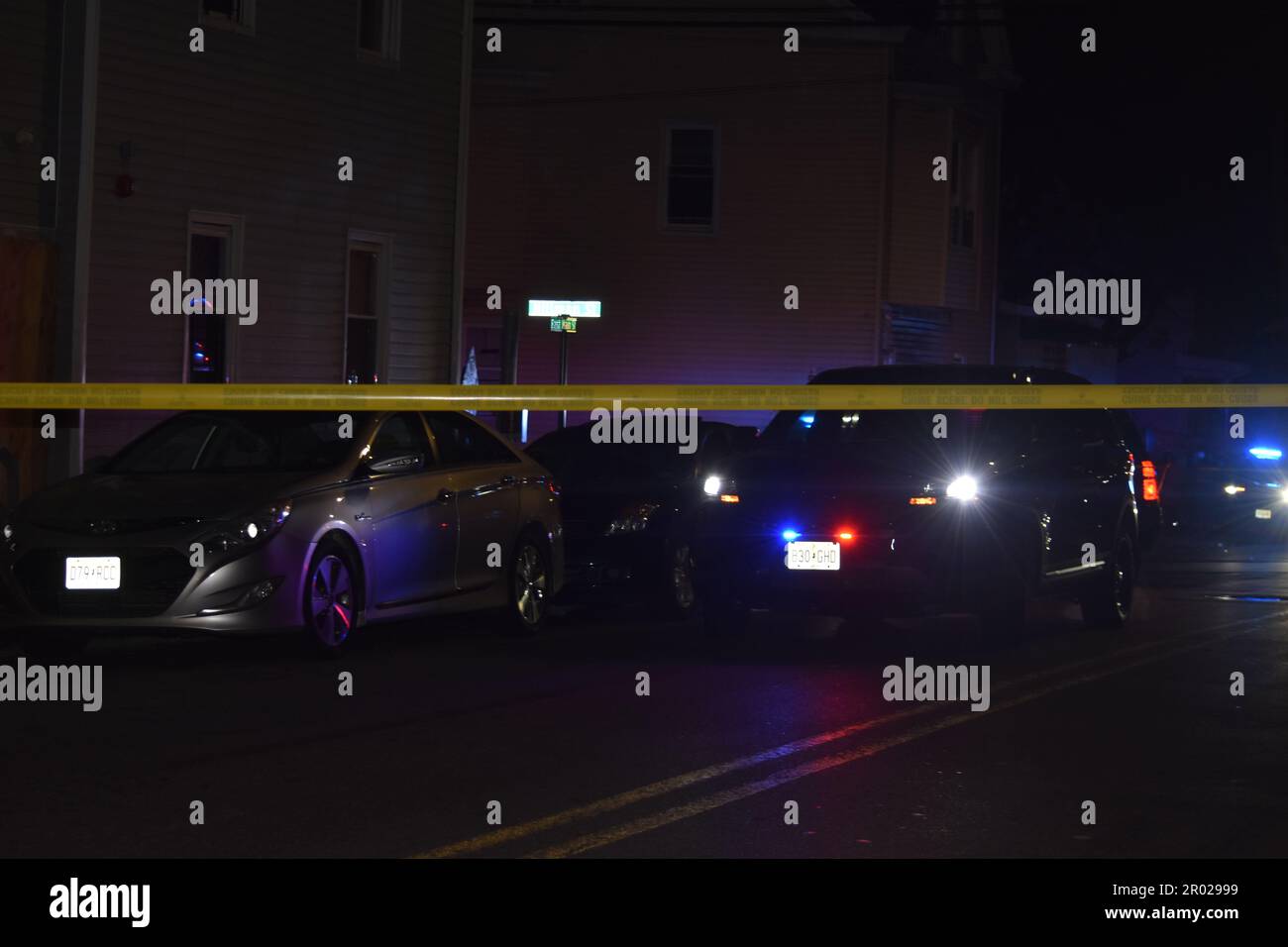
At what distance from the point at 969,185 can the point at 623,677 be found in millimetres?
26335

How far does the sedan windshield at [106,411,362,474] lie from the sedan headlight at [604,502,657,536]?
3.35 meters

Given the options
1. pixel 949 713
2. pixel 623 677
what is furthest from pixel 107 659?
pixel 949 713

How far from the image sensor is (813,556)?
43.9 ft

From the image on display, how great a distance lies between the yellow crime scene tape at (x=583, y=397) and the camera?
43.2 feet

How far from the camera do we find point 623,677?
1218 centimetres

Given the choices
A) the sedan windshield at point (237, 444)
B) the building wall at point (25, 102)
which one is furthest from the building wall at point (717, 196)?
the sedan windshield at point (237, 444)

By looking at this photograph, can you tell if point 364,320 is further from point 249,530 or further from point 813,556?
point 249,530

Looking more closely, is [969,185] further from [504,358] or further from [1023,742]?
[1023,742]

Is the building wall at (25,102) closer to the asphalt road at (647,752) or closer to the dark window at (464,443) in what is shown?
A: the dark window at (464,443)

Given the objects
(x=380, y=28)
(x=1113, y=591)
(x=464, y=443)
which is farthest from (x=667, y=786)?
(x=380, y=28)

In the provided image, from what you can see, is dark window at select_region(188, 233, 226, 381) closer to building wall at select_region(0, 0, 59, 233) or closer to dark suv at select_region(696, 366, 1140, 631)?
building wall at select_region(0, 0, 59, 233)

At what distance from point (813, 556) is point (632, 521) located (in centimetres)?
312

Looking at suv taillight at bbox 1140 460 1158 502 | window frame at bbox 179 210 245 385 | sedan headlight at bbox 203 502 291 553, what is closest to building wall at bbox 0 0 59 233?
window frame at bbox 179 210 245 385

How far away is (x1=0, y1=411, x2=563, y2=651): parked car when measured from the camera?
11805 mm
